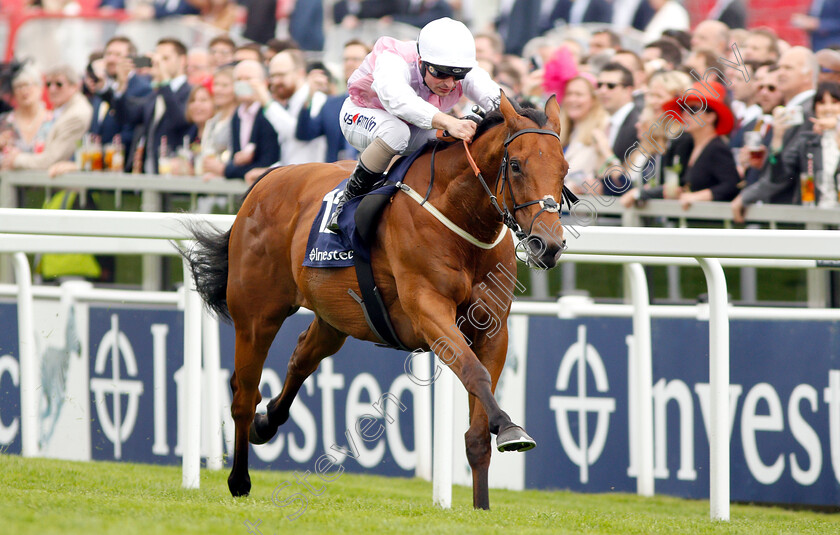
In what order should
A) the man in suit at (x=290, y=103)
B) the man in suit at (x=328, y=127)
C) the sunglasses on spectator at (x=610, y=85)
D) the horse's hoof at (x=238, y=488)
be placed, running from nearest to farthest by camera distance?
the horse's hoof at (x=238, y=488) → the sunglasses on spectator at (x=610, y=85) → the man in suit at (x=328, y=127) → the man in suit at (x=290, y=103)

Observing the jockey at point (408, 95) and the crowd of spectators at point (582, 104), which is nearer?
the jockey at point (408, 95)

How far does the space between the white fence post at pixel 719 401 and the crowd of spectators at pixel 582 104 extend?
3.88ft

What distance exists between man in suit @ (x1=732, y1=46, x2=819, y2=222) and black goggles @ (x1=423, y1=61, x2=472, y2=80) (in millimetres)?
2573

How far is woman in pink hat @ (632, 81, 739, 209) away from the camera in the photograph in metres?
6.78

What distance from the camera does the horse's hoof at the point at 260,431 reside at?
546 cm

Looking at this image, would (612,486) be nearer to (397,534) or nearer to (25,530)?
(397,534)

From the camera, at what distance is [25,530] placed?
11.1 feet

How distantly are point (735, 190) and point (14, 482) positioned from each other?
14.1 ft

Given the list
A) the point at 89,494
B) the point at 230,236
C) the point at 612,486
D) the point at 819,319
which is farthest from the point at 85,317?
the point at 819,319

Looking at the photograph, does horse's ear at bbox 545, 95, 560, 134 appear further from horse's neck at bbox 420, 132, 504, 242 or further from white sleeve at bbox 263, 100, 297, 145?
white sleeve at bbox 263, 100, 297, 145

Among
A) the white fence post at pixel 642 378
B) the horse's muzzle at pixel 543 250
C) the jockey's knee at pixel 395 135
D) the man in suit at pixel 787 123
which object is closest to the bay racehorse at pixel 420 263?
the horse's muzzle at pixel 543 250

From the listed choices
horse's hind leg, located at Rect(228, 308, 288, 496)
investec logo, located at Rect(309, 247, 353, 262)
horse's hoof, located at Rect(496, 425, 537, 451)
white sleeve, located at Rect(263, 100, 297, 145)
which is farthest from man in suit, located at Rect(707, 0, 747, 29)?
horse's hoof, located at Rect(496, 425, 537, 451)

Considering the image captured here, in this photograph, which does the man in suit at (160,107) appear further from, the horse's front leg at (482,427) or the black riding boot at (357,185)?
the horse's front leg at (482,427)

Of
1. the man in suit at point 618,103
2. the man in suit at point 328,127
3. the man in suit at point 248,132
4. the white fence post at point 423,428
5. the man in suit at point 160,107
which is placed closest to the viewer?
the white fence post at point 423,428
